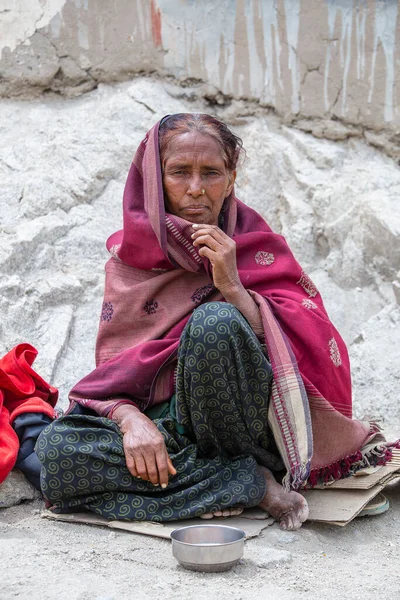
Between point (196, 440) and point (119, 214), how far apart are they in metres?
2.13

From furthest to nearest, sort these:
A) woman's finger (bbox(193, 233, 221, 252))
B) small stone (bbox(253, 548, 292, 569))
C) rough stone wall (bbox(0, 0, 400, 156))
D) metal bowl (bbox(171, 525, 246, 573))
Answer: rough stone wall (bbox(0, 0, 400, 156))
woman's finger (bbox(193, 233, 221, 252))
small stone (bbox(253, 548, 292, 569))
metal bowl (bbox(171, 525, 246, 573))

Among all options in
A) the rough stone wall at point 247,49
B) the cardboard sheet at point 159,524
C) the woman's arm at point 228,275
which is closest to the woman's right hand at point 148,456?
the cardboard sheet at point 159,524

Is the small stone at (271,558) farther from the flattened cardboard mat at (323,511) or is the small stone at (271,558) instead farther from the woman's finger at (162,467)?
the woman's finger at (162,467)

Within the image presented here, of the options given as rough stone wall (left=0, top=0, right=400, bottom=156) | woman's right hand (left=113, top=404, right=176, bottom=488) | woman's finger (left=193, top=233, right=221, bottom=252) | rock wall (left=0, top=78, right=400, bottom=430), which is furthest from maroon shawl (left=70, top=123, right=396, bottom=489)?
rough stone wall (left=0, top=0, right=400, bottom=156)

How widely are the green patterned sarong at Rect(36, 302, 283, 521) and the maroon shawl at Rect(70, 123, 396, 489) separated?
98 millimetres

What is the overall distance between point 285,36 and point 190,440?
2.94 m

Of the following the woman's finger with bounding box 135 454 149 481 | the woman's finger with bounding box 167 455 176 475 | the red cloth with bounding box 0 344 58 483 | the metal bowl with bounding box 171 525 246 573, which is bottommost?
the red cloth with bounding box 0 344 58 483

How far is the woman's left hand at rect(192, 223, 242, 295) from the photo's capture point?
8.85ft

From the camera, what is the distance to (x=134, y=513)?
262 cm

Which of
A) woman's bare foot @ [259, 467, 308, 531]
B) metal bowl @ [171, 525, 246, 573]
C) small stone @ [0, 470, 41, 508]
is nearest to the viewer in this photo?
metal bowl @ [171, 525, 246, 573]

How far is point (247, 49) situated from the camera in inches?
188

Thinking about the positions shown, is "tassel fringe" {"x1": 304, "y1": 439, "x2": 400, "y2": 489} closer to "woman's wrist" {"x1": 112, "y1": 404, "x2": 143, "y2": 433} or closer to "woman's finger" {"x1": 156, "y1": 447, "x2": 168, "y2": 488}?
"woman's finger" {"x1": 156, "y1": 447, "x2": 168, "y2": 488}

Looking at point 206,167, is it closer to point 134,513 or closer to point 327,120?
point 134,513

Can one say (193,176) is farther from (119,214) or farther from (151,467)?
(119,214)
